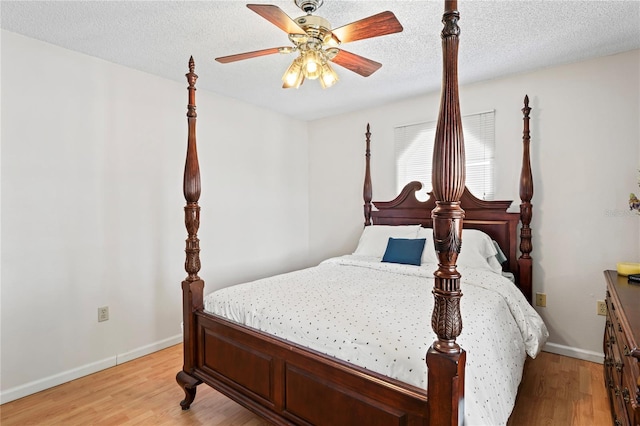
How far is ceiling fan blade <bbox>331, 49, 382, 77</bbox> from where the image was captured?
2045mm

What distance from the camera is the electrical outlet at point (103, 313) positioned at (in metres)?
2.79

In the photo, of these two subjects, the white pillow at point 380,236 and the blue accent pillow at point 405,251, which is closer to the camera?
the blue accent pillow at point 405,251

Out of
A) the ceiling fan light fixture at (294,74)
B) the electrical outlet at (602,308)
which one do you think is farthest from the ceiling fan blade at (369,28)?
the electrical outlet at (602,308)

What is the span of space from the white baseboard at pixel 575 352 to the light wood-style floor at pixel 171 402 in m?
0.07

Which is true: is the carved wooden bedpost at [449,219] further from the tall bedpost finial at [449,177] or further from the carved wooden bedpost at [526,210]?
the carved wooden bedpost at [526,210]

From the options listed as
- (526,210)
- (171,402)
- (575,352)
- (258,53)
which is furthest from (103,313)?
(575,352)

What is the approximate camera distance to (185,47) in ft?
8.38

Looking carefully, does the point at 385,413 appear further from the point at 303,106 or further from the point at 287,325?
the point at 303,106

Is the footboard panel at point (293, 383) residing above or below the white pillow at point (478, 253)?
below

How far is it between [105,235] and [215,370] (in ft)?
4.99

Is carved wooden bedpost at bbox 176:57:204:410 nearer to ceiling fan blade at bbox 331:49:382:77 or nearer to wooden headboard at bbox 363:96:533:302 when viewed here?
ceiling fan blade at bbox 331:49:382:77

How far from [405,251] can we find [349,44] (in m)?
1.74

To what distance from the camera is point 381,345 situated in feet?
4.79

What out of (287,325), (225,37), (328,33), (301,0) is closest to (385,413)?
(287,325)
